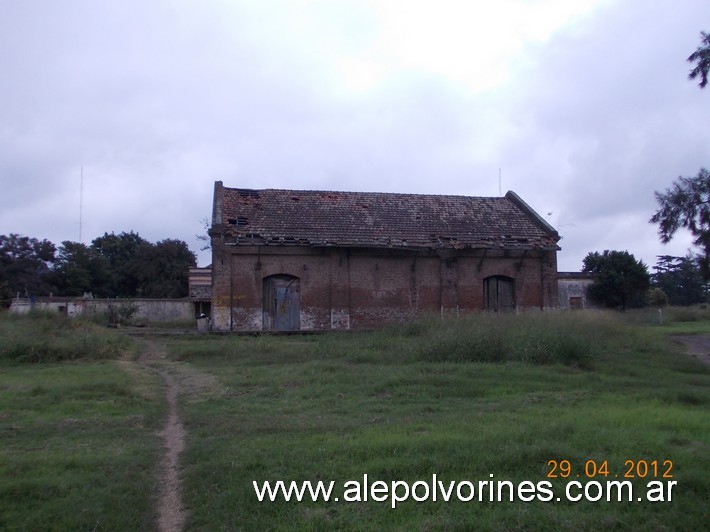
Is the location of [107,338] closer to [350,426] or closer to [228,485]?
[350,426]

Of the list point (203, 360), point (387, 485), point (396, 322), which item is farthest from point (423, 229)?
point (387, 485)

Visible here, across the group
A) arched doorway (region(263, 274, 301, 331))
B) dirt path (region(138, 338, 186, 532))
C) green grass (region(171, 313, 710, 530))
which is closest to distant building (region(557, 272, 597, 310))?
arched doorway (region(263, 274, 301, 331))

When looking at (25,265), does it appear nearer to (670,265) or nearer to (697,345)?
(697,345)

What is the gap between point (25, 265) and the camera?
153 feet

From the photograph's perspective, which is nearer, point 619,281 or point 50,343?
point 50,343

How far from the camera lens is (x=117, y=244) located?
6562 centimetres

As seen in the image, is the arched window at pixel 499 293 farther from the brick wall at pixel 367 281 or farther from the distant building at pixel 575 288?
the distant building at pixel 575 288

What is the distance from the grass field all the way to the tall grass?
1.80 ft

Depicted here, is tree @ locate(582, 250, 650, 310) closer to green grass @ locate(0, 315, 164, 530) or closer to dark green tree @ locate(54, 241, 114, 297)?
green grass @ locate(0, 315, 164, 530)

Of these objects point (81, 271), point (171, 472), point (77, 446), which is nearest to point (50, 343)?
point (77, 446)

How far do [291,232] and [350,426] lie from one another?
55.3ft

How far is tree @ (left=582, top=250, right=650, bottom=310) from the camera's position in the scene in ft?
136

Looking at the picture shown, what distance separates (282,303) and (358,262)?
3361 millimetres
